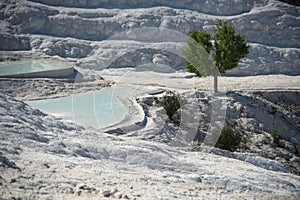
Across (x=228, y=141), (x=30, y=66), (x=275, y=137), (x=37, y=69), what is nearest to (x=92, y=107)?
(x=228, y=141)

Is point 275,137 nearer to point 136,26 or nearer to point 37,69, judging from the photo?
point 37,69

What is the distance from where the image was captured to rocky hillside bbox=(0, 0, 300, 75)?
32250 millimetres

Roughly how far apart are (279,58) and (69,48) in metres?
18.8

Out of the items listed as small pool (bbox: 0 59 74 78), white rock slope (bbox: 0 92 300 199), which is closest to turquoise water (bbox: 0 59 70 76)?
small pool (bbox: 0 59 74 78)

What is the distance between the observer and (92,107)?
15367 millimetres

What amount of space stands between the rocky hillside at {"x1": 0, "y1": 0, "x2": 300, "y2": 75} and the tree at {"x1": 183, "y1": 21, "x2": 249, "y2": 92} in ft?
42.7

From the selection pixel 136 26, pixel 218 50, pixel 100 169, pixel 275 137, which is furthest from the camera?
pixel 136 26

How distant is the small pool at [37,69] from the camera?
2028cm

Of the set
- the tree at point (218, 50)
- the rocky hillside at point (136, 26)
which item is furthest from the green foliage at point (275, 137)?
the rocky hillside at point (136, 26)

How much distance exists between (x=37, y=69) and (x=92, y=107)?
319 inches

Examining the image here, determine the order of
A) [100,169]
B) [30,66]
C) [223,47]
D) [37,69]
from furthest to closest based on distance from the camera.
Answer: [30,66], [37,69], [223,47], [100,169]

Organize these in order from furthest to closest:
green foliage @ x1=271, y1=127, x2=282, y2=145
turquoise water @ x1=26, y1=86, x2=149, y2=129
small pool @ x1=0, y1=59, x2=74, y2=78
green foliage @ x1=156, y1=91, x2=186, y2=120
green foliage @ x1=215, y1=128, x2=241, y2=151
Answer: small pool @ x1=0, y1=59, x2=74, y2=78, green foliage @ x1=271, y1=127, x2=282, y2=145, green foliage @ x1=156, y1=91, x2=186, y2=120, green foliage @ x1=215, y1=128, x2=241, y2=151, turquoise water @ x1=26, y1=86, x2=149, y2=129

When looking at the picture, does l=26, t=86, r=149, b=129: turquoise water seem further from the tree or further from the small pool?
the small pool

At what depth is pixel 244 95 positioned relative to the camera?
18.4m
